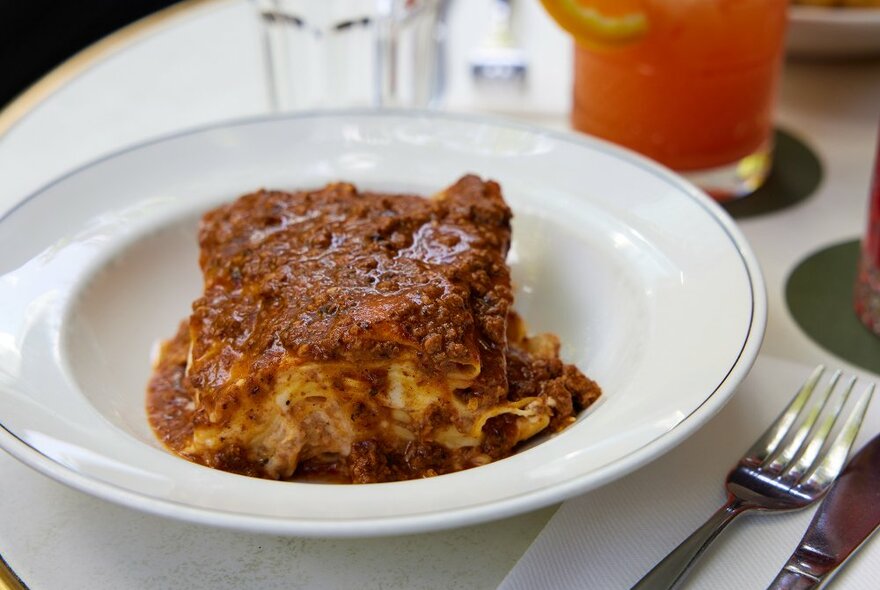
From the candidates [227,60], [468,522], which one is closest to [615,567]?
[468,522]

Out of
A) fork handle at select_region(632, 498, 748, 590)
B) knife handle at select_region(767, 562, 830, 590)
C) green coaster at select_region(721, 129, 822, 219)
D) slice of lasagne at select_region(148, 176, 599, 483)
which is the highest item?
slice of lasagne at select_region(148, 176, 599, 483)

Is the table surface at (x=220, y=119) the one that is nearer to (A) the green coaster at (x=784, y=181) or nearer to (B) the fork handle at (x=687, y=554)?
(A) the green coaster at (x=784, y=181)

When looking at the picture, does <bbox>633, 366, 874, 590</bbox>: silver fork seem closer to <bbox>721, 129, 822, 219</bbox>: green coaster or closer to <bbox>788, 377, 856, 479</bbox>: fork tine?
<bbox>788, 377, 856, 479</bbox>: fork tine

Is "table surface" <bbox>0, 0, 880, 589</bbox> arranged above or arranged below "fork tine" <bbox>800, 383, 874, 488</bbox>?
below

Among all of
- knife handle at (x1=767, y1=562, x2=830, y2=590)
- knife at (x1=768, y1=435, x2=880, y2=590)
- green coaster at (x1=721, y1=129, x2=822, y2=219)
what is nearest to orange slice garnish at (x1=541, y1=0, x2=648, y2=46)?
green coaster at (x1=721, y1=129, x2=822, y2=219)

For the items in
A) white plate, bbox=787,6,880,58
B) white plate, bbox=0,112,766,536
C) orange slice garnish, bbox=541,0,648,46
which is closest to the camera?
white plate, bbox=0,112,766,536

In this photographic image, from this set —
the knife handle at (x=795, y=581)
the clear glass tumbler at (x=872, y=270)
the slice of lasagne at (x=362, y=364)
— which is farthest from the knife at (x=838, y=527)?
the clear glass tumbler at (x=872, y=270)

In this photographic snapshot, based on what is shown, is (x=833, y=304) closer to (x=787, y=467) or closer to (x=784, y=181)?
(x=784, y=181)
